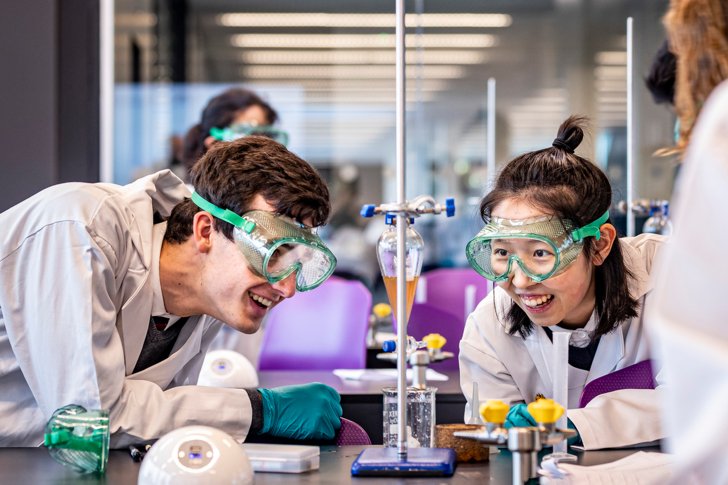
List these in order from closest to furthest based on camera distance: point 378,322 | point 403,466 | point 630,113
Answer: point 403,466 < point 630,113 < point 378,322

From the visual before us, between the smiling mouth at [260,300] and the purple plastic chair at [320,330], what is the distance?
1.77 meters

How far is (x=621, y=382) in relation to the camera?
213cm

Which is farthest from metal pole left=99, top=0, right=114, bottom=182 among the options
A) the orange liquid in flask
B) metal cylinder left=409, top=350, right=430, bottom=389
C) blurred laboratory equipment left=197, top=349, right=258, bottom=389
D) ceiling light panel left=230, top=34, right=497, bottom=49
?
metal cylinder left=409, top=350, right=430, bottom=389

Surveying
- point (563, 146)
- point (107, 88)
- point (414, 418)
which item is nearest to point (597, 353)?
point (563, 146)

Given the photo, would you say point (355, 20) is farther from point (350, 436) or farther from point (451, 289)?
point (350, 436)

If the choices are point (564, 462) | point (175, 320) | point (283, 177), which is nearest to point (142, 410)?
point (175, 320)

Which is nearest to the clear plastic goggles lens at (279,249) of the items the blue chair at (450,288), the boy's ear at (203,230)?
the boy's ear at (203,230)

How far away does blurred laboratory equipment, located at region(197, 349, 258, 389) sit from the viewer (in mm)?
2777

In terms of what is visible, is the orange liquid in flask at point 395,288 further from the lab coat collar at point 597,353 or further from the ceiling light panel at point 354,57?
the ceiling light panel at point 354,57

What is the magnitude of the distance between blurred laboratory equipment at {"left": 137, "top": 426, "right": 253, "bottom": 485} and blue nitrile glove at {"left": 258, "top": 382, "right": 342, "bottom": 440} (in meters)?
0.50

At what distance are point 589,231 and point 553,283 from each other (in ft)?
0.45

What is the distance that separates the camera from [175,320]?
2262 millimetres

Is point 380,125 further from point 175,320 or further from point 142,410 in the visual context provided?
point 142,410

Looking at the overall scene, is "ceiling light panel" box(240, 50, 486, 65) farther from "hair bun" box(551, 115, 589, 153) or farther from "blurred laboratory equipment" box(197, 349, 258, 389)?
"hair bun" box(551, 115, 589, 153)
